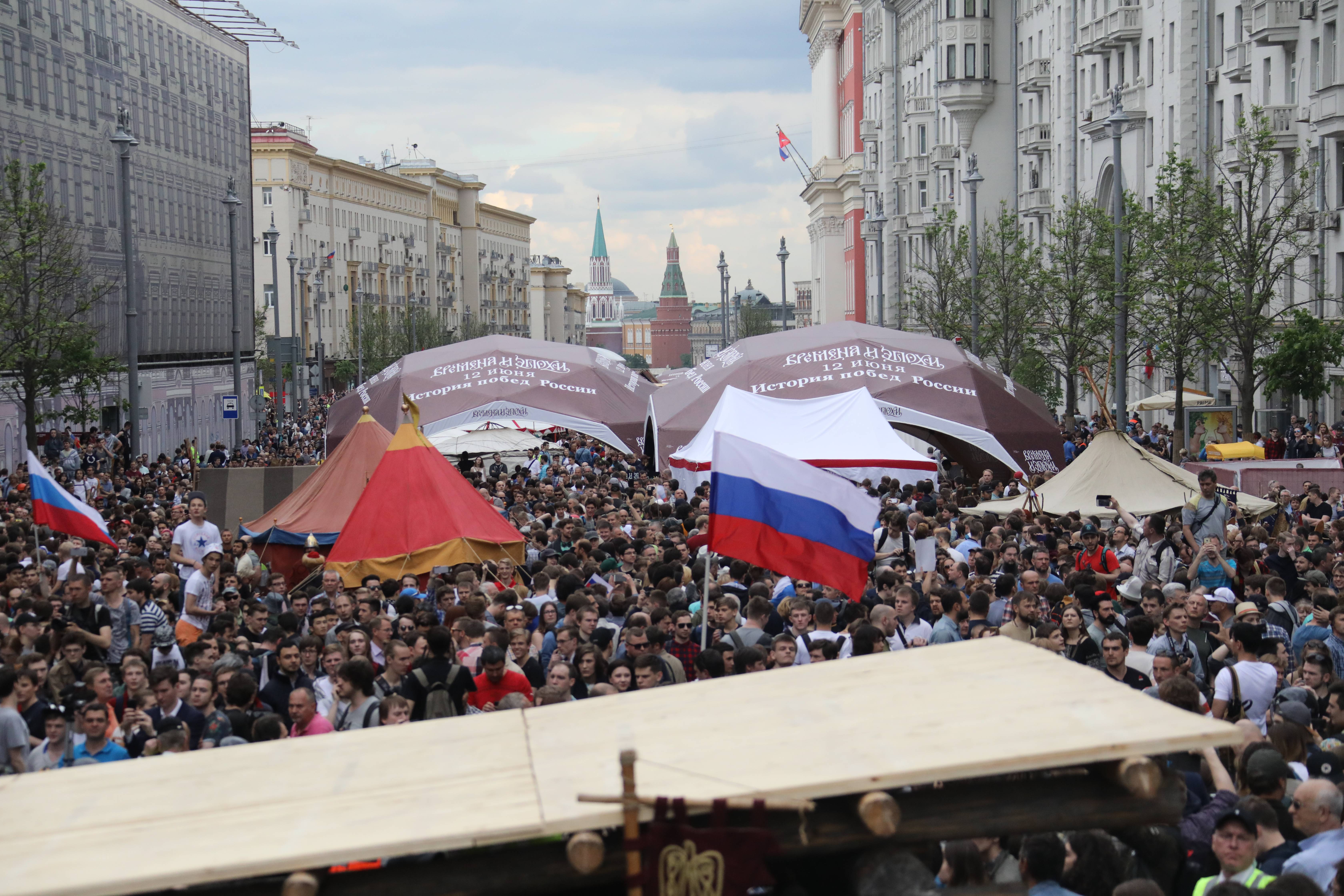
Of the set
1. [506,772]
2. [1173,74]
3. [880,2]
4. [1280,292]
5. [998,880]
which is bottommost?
[998,880]

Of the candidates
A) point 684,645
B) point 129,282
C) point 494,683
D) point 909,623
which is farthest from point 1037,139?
point 494,683

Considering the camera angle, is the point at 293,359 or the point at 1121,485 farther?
the point at 293,359

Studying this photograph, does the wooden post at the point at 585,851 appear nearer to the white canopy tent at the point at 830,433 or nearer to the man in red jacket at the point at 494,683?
the man in red jacket at the point at 494,683

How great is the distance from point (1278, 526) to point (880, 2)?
244 ft

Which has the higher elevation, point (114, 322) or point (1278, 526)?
point (114, 322)

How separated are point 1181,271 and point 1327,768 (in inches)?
1075

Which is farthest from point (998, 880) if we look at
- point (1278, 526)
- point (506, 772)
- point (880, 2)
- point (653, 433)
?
point (880, 2)

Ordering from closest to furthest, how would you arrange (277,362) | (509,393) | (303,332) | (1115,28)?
(509,393) → (277,362) → (1115,28) → (303,332)

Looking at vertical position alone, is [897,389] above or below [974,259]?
below

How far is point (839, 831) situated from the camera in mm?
3957

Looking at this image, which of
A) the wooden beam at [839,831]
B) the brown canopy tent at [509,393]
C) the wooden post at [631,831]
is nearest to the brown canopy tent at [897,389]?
the brown canopy tent at [509,393]

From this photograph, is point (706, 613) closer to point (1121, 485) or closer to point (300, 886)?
point (300, 886)

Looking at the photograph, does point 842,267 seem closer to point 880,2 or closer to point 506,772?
point 880,2

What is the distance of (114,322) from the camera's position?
53250 mm
